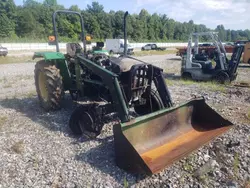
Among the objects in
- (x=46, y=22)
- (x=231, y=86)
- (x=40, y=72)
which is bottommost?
(x=231, y=86)

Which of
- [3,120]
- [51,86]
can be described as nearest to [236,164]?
[51,86]

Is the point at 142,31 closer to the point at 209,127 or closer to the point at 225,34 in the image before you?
the point at 225,34

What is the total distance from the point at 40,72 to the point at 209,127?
406 cm

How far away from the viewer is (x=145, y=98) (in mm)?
4945

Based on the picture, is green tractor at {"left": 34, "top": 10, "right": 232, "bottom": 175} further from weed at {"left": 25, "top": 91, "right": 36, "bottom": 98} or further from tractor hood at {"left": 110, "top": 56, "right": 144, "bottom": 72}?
weed at {"left": 25, "top": 91, "right": 36, "bottom": 98}

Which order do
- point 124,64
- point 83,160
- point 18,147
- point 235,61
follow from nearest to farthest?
point 83,160 < point 18,147 < point 124,64 < point 235,61

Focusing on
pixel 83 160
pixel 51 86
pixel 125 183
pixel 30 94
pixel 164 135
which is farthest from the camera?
pixel 30 94

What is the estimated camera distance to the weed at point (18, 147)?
405 cm

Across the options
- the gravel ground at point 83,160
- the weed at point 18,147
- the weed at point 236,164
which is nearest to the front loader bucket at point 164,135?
the gravel ground at point 83,160

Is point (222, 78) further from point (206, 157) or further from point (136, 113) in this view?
point (206, 157)

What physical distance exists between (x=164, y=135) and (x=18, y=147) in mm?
2415

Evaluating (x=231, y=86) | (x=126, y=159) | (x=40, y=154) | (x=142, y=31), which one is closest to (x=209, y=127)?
(x=126, y=159)

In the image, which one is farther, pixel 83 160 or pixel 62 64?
pixel 62 64

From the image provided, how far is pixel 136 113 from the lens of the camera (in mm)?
5559
